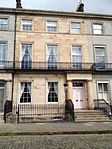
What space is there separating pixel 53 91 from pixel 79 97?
2.69 m

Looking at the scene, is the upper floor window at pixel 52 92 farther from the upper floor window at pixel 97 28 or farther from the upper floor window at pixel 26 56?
the upper floor window at pixel 97 28

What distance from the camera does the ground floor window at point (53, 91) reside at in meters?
19.1

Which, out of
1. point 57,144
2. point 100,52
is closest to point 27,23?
point 100,52

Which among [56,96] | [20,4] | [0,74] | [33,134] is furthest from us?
[20,4]

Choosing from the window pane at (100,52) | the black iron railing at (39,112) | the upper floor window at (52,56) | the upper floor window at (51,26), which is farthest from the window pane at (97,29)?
the black iron railing at (39,112)

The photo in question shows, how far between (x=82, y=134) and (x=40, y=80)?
9.48 m

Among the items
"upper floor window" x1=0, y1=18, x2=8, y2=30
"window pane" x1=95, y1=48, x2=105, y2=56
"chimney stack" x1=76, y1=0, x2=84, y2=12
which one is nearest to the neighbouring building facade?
"upper floor window" x1=0, y1=18, x2=8, y2=30

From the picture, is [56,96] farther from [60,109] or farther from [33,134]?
[33,134]

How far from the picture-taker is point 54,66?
785 inches

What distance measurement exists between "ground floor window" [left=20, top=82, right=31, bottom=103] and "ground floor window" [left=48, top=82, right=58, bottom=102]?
1.95 m

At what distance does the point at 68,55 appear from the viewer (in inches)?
803

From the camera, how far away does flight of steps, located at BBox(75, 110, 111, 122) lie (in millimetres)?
15840

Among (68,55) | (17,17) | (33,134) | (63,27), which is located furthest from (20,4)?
(33,134)

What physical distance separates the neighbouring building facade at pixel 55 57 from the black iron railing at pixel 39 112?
0.50 m
